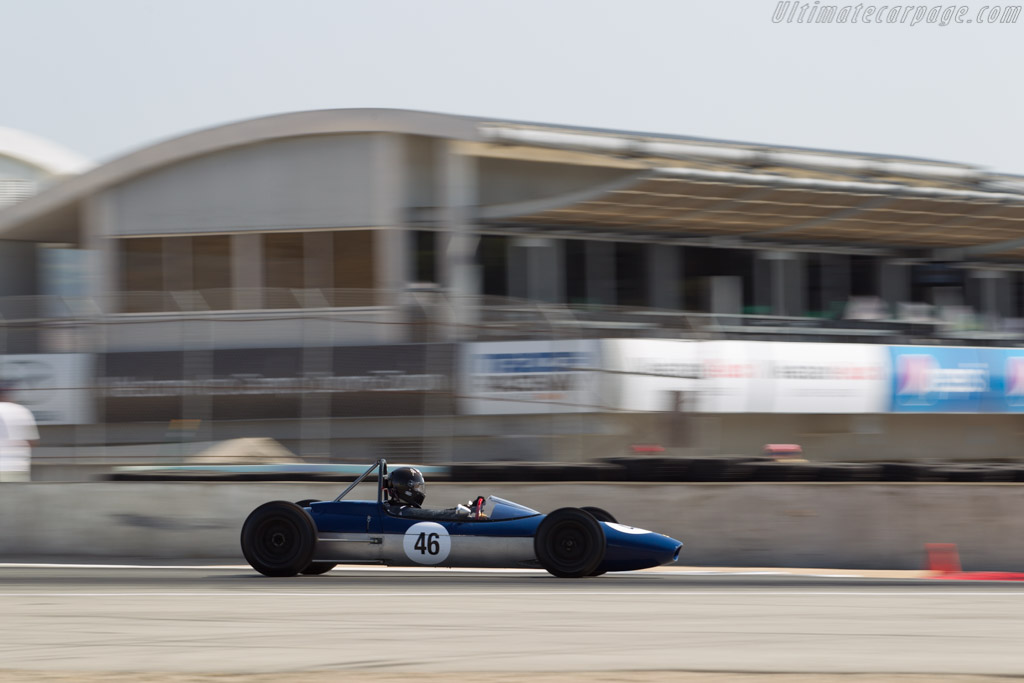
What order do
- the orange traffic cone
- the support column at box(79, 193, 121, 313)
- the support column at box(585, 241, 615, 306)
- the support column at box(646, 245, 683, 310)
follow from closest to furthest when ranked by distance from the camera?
the orange traffic cone → the support column at box(79, 193, 121, 313) → the support column at box(585, 241, 615, 306) → the support column at box(646, 245, 683, 310)

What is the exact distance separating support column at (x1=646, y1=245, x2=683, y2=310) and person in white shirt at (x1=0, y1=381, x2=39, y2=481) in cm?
1457

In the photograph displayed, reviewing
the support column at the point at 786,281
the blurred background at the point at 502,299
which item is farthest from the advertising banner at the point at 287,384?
the support column at the point at 786,281

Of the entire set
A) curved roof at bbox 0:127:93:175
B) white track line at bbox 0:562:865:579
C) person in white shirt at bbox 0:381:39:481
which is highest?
curved roof at bbox 0:127:93:175

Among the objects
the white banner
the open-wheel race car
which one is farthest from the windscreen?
the white banner

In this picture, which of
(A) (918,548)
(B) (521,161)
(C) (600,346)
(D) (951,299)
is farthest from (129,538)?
(D) (951,299)

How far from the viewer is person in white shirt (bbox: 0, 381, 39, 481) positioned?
1588cm

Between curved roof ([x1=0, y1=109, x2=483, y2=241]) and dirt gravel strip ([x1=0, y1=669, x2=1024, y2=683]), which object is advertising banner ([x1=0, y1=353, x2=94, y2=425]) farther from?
dirt gravel strip ([x1=0, y1=669, x2=1024, y2=683])

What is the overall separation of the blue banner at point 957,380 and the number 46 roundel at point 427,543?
14.6 m

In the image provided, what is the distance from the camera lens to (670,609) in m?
9.00

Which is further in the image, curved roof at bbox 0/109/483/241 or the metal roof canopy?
the metal roof canopy

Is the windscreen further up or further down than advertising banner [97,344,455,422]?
further down

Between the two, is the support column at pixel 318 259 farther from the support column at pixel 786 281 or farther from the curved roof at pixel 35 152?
the curved roof at pixel 35 152

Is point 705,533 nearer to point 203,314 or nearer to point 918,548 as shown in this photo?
point 918,548

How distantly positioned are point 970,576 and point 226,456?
8.30m
